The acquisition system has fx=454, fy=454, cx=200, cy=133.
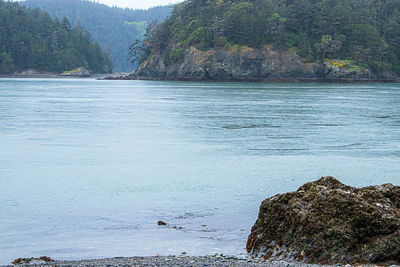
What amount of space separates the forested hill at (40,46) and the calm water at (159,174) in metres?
148

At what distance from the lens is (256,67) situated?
348ft

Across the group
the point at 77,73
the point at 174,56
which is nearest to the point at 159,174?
the point at 174,56

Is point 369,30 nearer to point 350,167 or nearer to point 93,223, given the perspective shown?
point 350,167

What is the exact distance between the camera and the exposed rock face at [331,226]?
6816 mm

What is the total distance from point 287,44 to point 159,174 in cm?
9862

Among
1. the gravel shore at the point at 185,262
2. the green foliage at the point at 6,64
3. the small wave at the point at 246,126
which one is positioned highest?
the green foliage at the point at 6,64

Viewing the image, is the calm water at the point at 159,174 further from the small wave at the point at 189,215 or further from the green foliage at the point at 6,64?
the green foliage at the point at 6,64

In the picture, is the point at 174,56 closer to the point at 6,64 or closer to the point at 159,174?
the point at 6,64

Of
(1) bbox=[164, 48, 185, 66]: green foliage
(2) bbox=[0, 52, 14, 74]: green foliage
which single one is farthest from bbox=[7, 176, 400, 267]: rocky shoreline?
(2) bbox=[0, 52, 14, 74]: green foliage

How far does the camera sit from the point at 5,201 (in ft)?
35.8

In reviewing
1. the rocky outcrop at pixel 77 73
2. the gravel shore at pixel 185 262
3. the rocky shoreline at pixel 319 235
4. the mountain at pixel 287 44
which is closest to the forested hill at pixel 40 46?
the rocky outcrop at pixel 77 73

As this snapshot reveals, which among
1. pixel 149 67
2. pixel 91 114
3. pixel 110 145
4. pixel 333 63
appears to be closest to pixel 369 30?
pixel 333 63

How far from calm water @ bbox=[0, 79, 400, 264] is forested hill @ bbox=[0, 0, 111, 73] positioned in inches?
5825

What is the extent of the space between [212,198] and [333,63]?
96087 mm
